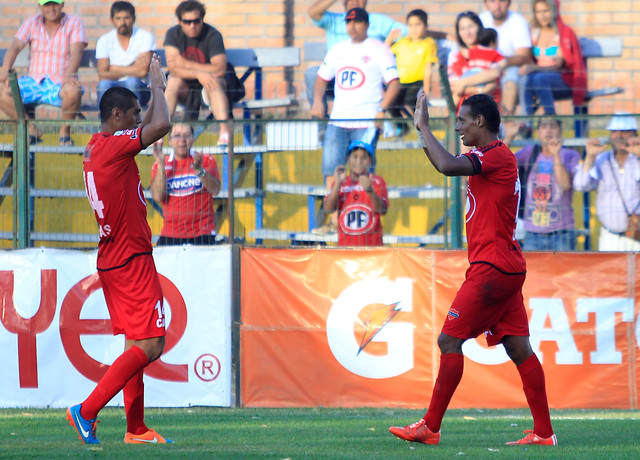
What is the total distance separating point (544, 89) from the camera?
1158cm

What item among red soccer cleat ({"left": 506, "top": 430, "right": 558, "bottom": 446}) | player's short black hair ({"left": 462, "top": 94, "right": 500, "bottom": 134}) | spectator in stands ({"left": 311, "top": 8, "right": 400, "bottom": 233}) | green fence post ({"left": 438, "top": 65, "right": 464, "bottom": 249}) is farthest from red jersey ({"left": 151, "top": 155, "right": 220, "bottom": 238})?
red soccer cleat ({"left": 506, "top": 430, "right": 558, "bottom": 446})

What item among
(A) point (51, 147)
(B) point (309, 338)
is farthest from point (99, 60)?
(B) point (309, 338)

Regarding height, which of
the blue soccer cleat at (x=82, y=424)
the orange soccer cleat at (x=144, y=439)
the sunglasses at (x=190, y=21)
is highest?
the sunglasses at (x=190, y=21)

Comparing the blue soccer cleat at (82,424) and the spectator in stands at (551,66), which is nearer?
the blue soccer cleat at (82,424)

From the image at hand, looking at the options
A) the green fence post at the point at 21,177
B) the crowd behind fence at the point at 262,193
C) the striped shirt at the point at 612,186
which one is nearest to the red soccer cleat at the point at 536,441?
the crowd behind fence at the point at 262,193

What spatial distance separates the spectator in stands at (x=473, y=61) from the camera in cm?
1141

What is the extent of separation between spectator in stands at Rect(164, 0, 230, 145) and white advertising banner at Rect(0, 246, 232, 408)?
125 inches

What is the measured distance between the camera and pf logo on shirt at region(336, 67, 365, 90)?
36.6ft

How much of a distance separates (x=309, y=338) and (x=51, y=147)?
10.7ft

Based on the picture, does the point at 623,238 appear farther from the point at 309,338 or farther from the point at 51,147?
the point at 51,147

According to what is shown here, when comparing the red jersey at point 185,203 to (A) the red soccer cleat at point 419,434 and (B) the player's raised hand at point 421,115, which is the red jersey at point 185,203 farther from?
(B) the player's raised hand at point 421,115

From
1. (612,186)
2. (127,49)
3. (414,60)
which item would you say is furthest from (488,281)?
(127,49)

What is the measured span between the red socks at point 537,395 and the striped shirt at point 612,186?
12.4 feet

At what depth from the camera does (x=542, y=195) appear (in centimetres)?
931
